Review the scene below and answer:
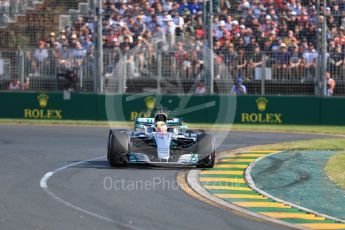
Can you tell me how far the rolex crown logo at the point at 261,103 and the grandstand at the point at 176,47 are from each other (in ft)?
1.82

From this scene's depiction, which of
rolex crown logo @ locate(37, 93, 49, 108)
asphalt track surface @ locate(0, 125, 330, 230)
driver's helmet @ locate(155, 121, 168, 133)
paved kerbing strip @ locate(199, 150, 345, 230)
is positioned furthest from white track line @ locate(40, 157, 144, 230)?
rolex crown logo @ locate(37, 93, 49, 108)

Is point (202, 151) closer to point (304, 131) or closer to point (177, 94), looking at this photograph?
point (304, 131)

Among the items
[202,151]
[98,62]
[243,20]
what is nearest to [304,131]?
[243,20]

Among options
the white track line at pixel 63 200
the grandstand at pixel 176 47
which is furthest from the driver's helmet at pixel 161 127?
the grandstand at pixel 176 47

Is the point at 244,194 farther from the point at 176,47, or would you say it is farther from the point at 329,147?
the point at 176,47

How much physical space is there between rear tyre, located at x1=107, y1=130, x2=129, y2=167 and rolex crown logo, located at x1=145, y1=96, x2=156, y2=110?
12.8 m

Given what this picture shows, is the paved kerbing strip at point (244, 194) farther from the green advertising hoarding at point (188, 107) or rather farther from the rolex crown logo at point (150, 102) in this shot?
the rolex crown logo at point (150, 102)

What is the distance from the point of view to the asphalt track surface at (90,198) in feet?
35.4

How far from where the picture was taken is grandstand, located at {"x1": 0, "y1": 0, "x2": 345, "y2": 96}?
28.0 metres

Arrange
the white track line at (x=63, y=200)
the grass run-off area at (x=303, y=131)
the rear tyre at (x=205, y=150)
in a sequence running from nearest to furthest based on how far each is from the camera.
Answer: the white track line at (x=63, y=200) → the rear tyre at (x=205, y=150) → the grass run-off area at (x=303, y=131)

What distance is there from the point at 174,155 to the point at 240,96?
12720 millimetres

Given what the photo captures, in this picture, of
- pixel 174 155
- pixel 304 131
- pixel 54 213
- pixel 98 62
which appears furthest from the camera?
pixel 98 62

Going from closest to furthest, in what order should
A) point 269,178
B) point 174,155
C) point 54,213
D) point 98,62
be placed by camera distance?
point 54,213
point 269,178
point 174,155
point 98,62

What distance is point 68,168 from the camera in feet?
55.3
